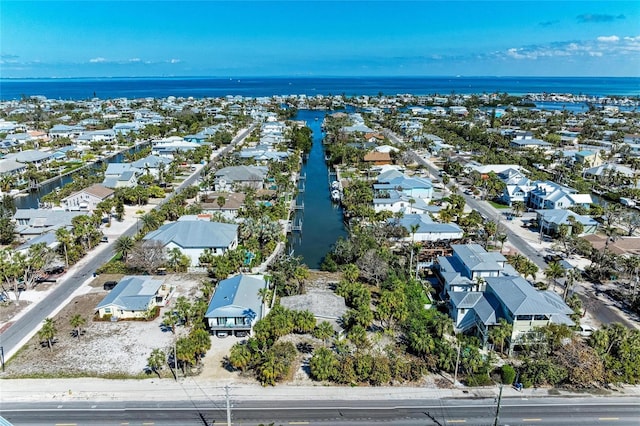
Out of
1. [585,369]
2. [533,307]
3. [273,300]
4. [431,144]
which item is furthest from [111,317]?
[431,144]

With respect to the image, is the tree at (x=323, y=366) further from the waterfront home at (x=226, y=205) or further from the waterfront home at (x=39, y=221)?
the waterfront home at (x=39, y=221)

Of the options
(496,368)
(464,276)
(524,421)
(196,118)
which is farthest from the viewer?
(196,118)

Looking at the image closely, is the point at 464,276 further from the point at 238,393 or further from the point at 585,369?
the point at 238,393

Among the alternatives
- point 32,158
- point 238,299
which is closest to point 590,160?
point 238,299

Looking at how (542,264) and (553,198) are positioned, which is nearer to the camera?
(542,264)

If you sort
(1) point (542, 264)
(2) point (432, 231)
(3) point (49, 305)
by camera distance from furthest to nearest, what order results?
(2) point (432, 231), (1) point (542, 264), (3) point (49, 305)

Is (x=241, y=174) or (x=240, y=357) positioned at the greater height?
(x=241, y=174)

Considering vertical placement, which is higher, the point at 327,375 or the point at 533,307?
the point at 533,307

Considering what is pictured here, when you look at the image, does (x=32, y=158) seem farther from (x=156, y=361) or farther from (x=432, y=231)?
(x=432, y=231)
